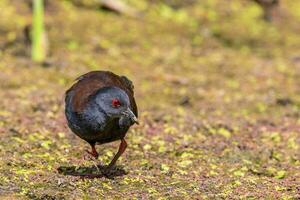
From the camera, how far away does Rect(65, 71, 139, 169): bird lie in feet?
22.7

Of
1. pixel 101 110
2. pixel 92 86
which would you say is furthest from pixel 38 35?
pixel 101 110

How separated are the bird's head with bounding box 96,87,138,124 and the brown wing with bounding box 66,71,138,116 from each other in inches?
10.2

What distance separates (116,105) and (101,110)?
16 centimetres

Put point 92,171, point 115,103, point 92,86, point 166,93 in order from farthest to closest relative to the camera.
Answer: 1. point 166,93
2. point 92,171
3. point 92,86
4. point 115,103

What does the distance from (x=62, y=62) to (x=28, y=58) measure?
68 centimetres

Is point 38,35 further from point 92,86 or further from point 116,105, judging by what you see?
point 116,105

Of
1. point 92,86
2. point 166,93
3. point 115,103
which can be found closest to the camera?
point 115,103

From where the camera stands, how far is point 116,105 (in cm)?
691

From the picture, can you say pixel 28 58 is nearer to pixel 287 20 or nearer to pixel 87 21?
pixel 87 21

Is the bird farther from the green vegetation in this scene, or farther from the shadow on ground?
the green vegetation

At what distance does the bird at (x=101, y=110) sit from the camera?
6914 mm

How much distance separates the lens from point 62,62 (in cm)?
1382

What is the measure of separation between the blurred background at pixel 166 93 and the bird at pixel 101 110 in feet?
2.01

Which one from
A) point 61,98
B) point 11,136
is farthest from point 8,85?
point 11,136
